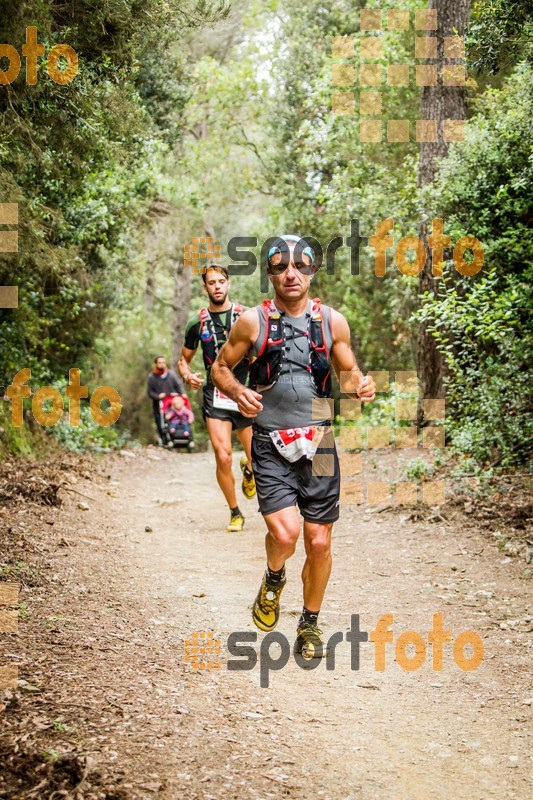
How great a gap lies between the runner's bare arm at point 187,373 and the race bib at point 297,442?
2886 mm

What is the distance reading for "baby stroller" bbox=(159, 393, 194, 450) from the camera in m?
16.7

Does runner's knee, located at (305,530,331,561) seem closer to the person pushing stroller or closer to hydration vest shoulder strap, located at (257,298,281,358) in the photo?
hydration vest shoulder strap, located at (257,298,281,358)

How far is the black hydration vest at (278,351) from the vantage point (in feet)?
14.6

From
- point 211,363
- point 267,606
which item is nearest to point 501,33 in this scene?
point 211,363

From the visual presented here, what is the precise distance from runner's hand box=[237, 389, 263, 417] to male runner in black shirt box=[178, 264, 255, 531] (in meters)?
3.07

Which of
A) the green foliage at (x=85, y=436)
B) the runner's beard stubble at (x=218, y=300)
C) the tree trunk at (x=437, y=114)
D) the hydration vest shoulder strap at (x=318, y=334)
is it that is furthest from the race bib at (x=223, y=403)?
the green foliage at (x=85, y=436)

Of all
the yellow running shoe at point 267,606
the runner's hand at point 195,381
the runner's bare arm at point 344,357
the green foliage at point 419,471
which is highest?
the runner's bare arm at point 344,357

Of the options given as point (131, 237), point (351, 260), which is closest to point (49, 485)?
point (131, 237)

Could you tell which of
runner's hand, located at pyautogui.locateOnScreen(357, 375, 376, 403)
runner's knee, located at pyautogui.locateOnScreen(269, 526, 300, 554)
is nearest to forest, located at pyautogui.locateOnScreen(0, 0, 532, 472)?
runner's hand, located at pyautogui.locateOnScreen(357, 375, 376, 403)

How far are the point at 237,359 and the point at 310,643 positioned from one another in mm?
1732

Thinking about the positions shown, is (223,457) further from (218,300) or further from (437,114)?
(437,114)

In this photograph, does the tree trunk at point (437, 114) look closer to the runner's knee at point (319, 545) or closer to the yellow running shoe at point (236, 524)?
the yellow running shoe at point (236, 524)

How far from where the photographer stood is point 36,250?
25.7ft

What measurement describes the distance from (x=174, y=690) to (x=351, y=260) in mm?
15208
